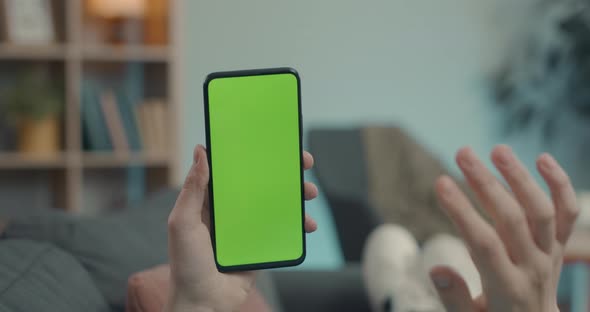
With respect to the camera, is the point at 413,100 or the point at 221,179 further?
the point at 413,100

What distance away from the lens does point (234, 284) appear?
2.46 ft

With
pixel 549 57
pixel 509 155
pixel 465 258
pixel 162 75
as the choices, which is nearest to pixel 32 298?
pixel 509 155

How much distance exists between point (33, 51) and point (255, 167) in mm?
2778

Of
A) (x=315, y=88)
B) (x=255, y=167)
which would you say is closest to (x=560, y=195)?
(x=255, y=167)

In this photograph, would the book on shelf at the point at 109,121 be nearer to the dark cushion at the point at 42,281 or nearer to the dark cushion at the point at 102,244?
the dark cushion at the point at 102,244

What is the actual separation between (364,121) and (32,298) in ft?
11.1

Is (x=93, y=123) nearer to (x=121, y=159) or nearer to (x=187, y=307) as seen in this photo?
(x=121, y=159)

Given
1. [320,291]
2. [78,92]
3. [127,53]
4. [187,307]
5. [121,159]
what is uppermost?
[187,307]

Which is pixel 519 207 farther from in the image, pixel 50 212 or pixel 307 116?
pixel 307 116

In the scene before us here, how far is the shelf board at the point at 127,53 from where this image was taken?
3.46 m

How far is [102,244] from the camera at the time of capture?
4.26 feet

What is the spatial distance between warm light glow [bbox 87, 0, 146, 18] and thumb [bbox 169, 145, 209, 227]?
2833 mm

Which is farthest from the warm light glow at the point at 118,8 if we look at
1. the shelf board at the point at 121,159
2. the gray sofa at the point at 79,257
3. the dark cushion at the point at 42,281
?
the dark cushion at the point at 42,281

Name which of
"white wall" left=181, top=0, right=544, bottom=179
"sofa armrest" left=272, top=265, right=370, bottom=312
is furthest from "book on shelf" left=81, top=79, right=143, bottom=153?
"sofa armrest" left=272, top=265, right=370, bottom=312
